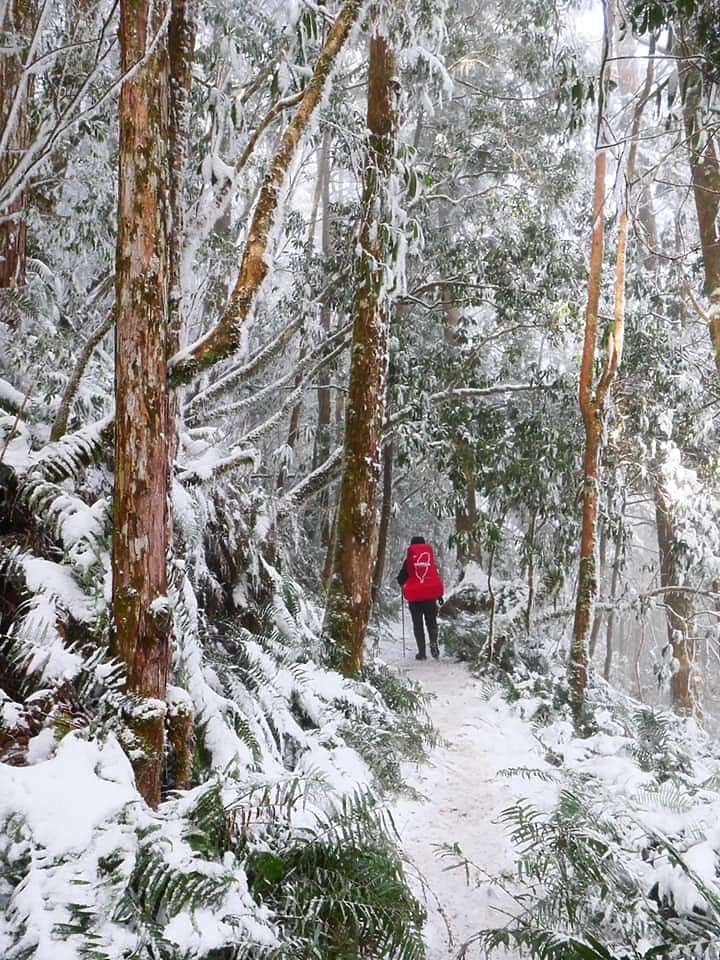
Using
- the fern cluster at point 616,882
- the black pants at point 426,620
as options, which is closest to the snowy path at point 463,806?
the fern cluster at point 616,882

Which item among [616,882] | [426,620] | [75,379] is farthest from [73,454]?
[426,620]

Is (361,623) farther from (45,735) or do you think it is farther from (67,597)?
(45,735)

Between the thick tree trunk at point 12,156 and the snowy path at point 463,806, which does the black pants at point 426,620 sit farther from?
the thick tree trunk at point 12,156

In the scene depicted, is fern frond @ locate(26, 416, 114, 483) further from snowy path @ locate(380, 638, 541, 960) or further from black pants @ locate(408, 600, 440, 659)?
black pants @ locate(408, 600, 440, 659)

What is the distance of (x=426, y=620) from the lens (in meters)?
8.63

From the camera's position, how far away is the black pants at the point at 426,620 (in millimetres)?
8438

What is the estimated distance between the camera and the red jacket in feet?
26.9

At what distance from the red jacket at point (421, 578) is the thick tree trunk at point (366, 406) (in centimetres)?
263

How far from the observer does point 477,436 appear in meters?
9.59

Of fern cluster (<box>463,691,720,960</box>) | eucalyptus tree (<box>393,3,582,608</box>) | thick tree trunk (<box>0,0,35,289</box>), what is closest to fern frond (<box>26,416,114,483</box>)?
thick tree trunk (<box>0,0,35,289</box>)

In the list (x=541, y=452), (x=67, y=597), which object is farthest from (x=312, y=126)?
(x=541, y=452)

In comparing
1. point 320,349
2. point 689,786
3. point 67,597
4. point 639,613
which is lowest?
point 689,786

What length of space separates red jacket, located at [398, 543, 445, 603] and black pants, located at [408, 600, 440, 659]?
0.46ft

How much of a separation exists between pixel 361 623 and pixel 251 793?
2.96 meters
